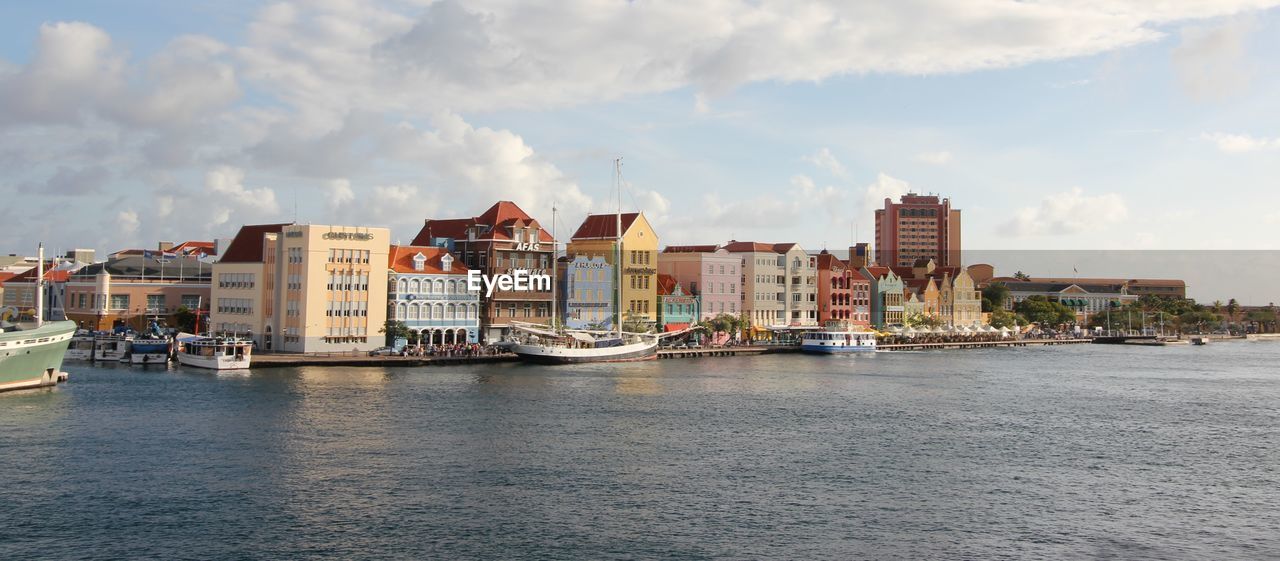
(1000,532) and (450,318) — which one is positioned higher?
(450,318)

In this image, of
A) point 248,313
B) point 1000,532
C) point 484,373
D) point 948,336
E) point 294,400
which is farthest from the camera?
point 948,336

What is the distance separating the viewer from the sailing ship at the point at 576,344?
289 ft

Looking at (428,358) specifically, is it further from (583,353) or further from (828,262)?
(828,262)

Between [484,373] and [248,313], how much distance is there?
23.1 metres

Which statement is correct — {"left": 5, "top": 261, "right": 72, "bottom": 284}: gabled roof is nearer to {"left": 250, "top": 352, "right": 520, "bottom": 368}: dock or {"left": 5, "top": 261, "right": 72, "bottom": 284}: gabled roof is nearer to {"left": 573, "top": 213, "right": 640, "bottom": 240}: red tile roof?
{"left": 250, "top": 352, "right": 520, "bottom": 368}: dock

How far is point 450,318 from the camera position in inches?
3629

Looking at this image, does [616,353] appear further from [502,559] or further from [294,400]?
[502,559]

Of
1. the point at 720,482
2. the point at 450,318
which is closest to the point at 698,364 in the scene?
the point at 450,318

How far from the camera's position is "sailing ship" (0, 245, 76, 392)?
59.4 m

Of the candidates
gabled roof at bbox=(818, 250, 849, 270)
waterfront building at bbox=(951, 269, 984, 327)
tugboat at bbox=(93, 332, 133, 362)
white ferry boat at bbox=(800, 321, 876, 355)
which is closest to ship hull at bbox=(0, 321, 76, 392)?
tugboat at bbox=(93, 332, 133, 362)

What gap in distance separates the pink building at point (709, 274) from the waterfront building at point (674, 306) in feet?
4.41

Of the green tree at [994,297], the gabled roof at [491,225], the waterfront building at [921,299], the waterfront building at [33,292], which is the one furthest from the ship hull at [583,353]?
the green tree at [994,297]

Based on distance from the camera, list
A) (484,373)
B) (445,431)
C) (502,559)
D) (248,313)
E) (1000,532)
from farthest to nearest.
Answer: (248,313) < (484,373) < (445,431) < (1000,532) < (502,559)

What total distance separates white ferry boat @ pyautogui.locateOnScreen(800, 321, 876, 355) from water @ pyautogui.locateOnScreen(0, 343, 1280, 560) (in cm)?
4394
